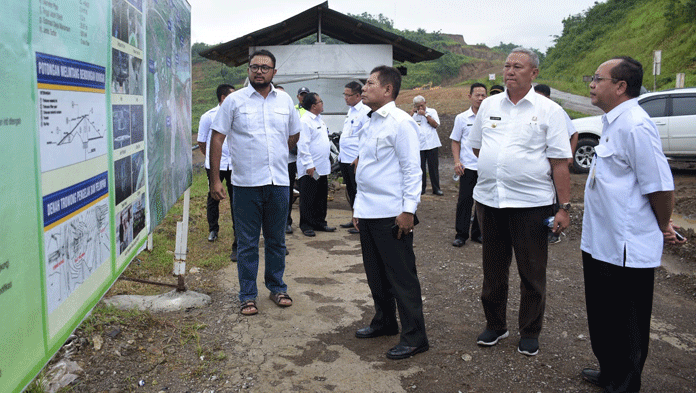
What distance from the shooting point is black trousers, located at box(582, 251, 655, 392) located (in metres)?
3.08

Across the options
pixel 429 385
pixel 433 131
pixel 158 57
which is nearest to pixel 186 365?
pixel 429 385

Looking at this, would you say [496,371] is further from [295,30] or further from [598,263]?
[295,30]

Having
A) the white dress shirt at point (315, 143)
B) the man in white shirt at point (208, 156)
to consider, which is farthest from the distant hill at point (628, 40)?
the man in white shirt at point (208, 156)

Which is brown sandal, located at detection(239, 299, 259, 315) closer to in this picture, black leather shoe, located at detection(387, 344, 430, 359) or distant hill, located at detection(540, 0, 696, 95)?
black leather shoe, located at detection(387, 344, 430, 359)

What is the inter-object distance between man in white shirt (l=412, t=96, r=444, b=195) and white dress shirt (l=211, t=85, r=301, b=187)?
5.51 metres

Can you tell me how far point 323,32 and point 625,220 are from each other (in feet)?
42.7

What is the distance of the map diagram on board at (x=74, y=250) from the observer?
2068 mm

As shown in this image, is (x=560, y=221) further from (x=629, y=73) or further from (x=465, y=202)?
(x=465, y=202)

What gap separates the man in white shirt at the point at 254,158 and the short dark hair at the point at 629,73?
2446 mm

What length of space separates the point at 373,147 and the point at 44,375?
92.0 inches

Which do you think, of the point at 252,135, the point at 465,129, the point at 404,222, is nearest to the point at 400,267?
the point at 404,222

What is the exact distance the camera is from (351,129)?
7488 mm

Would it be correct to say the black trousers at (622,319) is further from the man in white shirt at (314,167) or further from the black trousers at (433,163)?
the black trousers at (433,163)

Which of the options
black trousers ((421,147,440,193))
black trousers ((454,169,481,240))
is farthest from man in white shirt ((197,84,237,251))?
black trousers ((421,147,440,193))
